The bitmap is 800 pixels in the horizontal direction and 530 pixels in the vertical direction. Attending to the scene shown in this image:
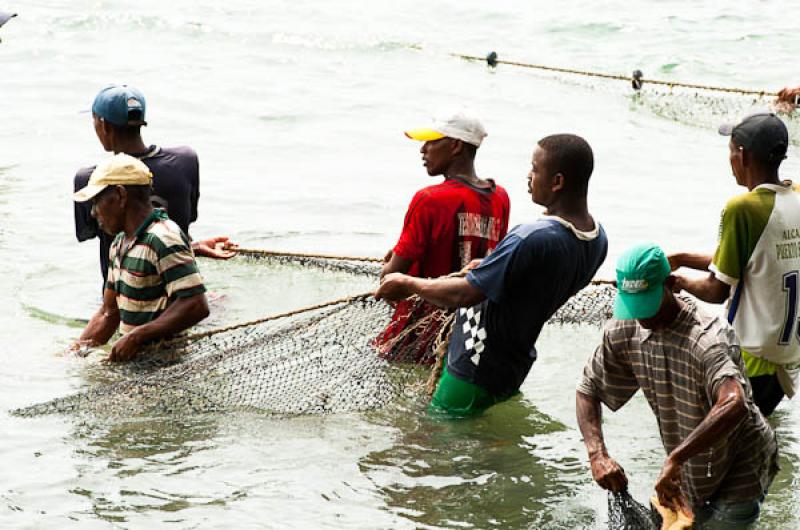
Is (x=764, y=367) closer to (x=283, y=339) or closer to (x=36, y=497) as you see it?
(x=283, y=339)

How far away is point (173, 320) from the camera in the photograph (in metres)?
5.74

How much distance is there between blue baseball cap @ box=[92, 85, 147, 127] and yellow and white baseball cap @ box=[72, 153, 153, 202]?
0.71 m

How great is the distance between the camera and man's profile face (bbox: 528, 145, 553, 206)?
506cm

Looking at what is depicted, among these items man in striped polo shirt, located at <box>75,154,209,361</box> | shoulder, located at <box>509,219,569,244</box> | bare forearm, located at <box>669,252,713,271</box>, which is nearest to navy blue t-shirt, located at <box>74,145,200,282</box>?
man in striped polo shirt, located at <box>75,154,209,361</box>

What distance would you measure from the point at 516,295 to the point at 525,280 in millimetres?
141

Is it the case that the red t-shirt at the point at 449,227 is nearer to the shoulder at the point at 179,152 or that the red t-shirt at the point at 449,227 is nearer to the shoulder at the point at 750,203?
the shoulder at the point at 750,203

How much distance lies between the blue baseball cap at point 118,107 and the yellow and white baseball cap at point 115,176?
709 millimetres

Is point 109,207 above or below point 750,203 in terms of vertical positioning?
below

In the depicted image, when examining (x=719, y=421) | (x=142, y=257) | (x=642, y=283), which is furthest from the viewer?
(x=142, y=257)

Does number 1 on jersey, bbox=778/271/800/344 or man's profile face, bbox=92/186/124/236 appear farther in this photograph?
man's profile face, bbox=92/186/124/236

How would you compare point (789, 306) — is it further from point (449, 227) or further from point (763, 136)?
point (449, 227)

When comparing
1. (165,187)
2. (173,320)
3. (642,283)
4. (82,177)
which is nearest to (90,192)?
(173,320)

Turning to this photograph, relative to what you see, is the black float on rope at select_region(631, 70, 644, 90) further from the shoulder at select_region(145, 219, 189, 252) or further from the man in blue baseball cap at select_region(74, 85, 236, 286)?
the shoulder at select_region(145, 219, 189, 252)

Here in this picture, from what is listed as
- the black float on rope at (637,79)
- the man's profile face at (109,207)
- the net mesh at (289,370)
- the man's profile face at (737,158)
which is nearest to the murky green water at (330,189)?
the net mesh at (289,370)
